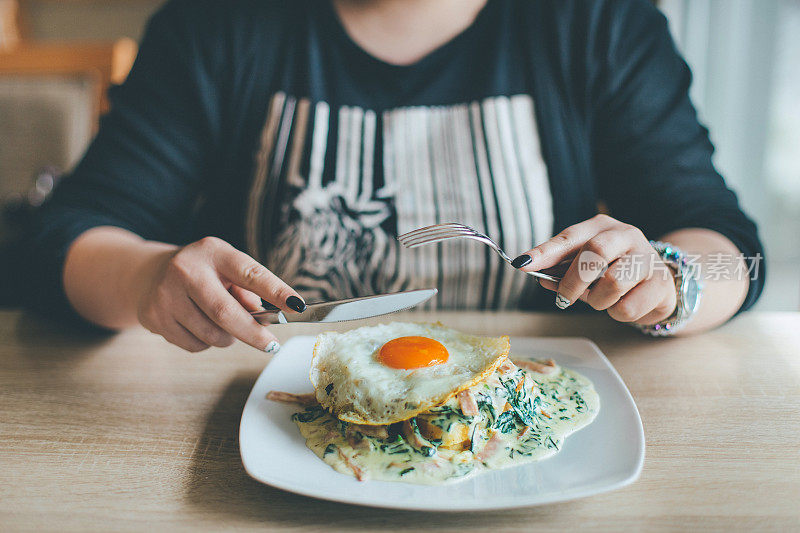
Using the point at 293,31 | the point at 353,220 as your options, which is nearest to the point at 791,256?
the point at 353,220

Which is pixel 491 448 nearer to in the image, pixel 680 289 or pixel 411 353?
pixel 411 353

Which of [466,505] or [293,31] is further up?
[293,31]

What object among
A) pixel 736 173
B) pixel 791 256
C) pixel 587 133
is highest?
pixel 587 133

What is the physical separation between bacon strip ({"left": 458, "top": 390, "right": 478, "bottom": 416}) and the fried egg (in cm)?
1

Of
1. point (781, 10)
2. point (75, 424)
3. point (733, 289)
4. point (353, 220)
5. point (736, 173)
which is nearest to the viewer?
point (75, 424)

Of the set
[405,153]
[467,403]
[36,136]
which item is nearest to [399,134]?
[405,153]

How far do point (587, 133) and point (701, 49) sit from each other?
4.02 feet

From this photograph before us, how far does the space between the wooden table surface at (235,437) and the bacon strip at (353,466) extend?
0.03 meters

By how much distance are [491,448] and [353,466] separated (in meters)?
0.15

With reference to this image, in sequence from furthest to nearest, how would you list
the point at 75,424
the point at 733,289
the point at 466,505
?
1. the point at 733,289
2. the point at 75,424
3. the point at 466,505

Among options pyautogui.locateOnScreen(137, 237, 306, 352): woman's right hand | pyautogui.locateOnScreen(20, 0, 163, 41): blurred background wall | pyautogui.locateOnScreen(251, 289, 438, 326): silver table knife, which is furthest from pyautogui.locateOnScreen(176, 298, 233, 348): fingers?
pyautogui.locateOnScreen(20, 0, 163, 41): blurred background wall

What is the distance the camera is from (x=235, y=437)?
2.23ft

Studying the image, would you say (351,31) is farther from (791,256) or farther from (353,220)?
(791,256)

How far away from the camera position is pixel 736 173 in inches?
77.0
